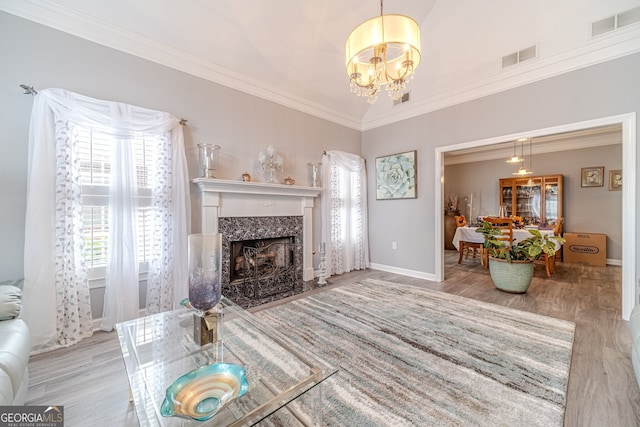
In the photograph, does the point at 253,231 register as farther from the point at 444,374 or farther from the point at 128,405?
the point at 444,374

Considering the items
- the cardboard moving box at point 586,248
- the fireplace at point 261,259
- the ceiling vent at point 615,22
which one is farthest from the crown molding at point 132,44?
the cardboard moving box at point 586,248

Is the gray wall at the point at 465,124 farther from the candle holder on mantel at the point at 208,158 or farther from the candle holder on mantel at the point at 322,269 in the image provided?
the candle holder on mantel at the point at 208,158

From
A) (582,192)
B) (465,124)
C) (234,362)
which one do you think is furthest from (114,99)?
(582,192)

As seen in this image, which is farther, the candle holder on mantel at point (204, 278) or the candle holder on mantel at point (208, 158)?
the candle holder on mantel at point (208, 158)

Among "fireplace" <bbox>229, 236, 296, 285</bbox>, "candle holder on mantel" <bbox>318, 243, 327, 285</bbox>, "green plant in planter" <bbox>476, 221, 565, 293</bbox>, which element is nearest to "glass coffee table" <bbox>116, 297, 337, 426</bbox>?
"fireplace" <bbox>229, 236, 296, 285</bbox>

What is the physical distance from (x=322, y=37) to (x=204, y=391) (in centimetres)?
388

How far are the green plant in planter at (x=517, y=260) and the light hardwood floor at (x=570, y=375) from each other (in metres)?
0.19

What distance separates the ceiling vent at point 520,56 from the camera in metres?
3.08

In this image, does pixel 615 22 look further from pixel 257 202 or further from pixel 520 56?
pixel 257 202

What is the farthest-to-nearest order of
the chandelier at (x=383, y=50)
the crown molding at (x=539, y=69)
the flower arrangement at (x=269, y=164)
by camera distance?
the flower arrangement at (x=269, y=164) < the crown molding at (x=539, y=69) < the chandelier at (x=383, y=50)

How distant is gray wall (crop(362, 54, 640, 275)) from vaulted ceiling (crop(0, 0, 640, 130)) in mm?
152

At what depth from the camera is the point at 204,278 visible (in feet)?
4.53

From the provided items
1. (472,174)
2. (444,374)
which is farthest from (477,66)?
(472,174)

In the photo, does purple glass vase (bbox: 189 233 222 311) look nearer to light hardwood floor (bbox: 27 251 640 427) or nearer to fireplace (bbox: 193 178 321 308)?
light hardwood floor (bbox: 27 251 640 427)
